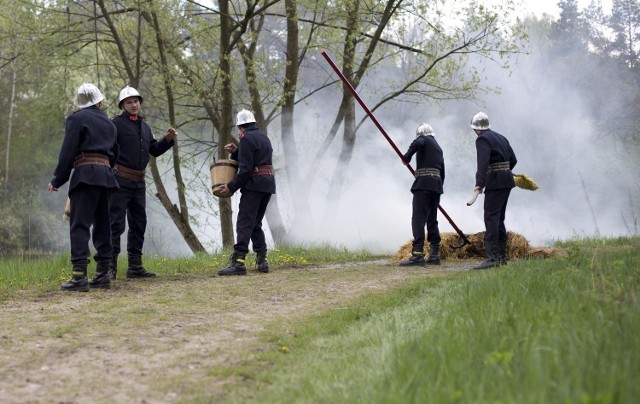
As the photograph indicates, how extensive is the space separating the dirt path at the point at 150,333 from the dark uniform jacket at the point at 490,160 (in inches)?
83.8

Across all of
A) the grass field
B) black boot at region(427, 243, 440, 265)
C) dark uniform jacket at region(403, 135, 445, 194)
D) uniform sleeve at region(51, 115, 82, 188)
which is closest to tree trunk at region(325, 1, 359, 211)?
dark uniform jacket at region(403, 135, 445, 194)

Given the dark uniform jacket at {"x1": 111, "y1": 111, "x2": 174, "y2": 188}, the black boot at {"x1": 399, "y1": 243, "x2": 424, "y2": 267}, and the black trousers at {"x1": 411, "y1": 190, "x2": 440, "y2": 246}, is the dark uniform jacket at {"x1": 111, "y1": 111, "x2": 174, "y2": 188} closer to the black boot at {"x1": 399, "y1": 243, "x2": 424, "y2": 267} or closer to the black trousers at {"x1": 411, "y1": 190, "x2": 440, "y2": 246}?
the black boot at {"x1": 399, "y1": 243, "x2": 424, "y2": 267}

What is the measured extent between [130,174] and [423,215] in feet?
15.9

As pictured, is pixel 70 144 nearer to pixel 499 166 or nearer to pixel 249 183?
pixel 249 183

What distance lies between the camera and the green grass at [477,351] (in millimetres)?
3480

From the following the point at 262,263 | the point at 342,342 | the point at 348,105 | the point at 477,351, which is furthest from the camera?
the point at 348,105

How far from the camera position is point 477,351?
434 cm

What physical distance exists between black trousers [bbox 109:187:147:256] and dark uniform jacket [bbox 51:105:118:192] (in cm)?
123

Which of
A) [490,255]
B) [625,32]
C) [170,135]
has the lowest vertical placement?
[490,255]

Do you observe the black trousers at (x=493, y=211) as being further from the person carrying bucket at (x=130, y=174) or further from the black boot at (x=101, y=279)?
the black boot at (x=101, y=279)

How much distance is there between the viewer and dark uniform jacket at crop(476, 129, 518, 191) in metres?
11.3

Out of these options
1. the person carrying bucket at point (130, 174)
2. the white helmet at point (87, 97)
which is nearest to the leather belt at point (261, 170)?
the person carrying bucket at point (130, 174)

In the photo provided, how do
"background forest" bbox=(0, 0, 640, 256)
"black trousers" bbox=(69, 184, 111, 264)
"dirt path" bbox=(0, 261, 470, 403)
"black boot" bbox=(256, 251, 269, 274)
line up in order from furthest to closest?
"background forest" bbox=(0, 0, 640, 256) → "black boot" bbox=(256, 251, 269, 274) → "black trousers" bbox=(69, 184, 111, 264) → "dirt path" bbox=(0, 261, 470, 403)

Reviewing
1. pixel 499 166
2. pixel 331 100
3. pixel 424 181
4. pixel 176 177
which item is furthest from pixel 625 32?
pixel 499 166
